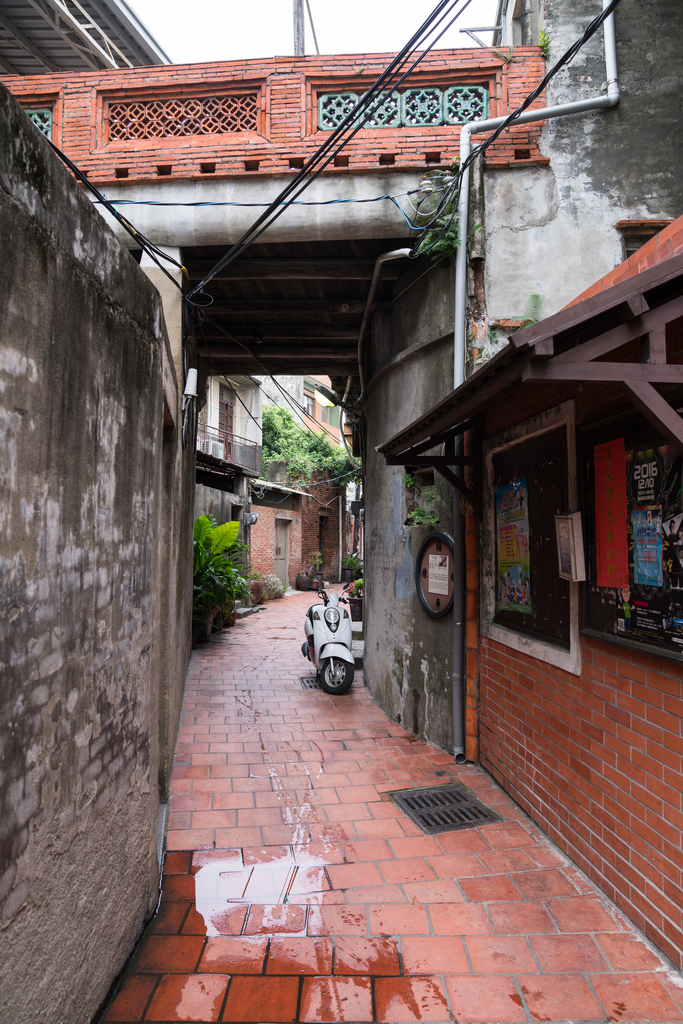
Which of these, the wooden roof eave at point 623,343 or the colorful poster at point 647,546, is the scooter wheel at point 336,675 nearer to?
the colorful poster at point 647,546

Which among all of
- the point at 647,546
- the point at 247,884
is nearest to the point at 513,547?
the point at 647,546

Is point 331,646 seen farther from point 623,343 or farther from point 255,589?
point 255,589

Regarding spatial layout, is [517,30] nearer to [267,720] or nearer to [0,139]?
[0,139]

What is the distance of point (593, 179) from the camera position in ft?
16.9

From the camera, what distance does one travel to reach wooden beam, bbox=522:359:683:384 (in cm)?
234

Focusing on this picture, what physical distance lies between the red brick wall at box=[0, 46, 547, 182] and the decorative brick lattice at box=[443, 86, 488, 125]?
0.25ft

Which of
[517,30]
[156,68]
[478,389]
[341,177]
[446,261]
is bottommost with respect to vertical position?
[478,389]

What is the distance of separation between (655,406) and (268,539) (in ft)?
62.0

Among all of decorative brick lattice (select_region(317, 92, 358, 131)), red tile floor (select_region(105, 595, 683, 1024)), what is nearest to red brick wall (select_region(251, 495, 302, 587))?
decorative brick lattice (select_region(317, 92, 358, 131))

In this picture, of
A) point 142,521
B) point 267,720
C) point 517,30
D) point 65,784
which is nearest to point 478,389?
point 142,521

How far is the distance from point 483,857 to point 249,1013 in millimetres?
1706

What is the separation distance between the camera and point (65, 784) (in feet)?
6.64

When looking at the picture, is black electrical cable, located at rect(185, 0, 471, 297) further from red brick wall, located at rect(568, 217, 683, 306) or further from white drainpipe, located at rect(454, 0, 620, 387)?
red brick wall, located at rect(568, 217, 683, 306)

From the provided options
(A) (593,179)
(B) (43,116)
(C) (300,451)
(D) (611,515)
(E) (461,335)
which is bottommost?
(D) (611,515)
